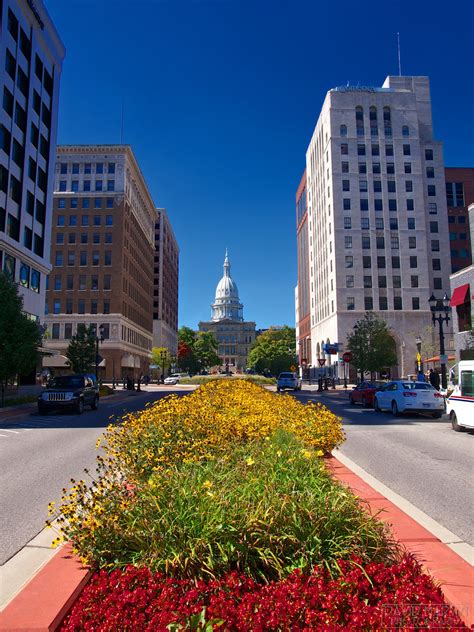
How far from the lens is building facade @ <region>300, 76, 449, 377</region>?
73.6 m

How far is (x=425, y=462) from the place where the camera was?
1091cm

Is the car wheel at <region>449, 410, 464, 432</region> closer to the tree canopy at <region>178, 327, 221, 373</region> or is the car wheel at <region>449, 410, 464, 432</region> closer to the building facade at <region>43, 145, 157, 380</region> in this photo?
the building facade at <region>43, 145, 157, 380</region>

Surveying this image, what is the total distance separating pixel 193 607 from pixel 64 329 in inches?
3035

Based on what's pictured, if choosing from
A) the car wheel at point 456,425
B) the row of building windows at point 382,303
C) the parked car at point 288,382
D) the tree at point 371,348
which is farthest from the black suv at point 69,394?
the row of building windows at point 382,303

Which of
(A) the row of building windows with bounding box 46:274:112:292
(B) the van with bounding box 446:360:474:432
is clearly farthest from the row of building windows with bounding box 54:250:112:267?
(B) the van with bounding box 446:360:474:432

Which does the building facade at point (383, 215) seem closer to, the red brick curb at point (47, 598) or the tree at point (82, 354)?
the tree at point (82, 354)

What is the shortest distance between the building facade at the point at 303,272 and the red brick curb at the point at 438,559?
89.6 meters

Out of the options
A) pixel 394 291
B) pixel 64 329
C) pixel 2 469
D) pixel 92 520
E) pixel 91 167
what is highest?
pixel 91 167

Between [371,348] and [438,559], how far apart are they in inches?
1699

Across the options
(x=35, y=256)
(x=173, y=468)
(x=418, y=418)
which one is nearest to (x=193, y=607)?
(x=173, y=468)

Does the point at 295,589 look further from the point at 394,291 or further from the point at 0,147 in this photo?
the point at 394,291

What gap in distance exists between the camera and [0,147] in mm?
34938

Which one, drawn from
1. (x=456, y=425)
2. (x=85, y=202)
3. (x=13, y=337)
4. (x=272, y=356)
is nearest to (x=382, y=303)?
(x=85, y=202)

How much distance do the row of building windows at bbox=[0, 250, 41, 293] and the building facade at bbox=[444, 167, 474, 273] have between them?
67104 mm
